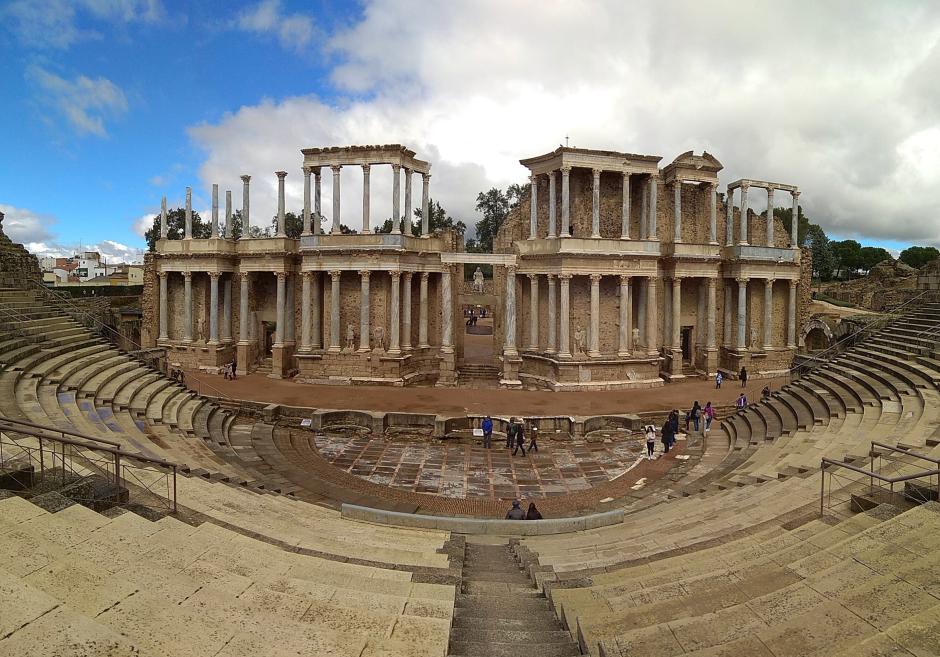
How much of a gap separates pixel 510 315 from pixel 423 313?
5.07m

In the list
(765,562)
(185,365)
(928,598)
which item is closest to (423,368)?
(185,365)

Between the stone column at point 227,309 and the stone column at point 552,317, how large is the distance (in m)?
19.4

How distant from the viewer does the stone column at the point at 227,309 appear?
111 ft

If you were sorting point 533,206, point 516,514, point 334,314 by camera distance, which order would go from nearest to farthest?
1. point 516,514
2. point 334,314
3. point 533,206

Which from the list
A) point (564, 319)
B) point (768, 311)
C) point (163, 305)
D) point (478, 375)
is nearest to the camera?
point (564, 319)

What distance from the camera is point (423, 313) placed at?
103ft

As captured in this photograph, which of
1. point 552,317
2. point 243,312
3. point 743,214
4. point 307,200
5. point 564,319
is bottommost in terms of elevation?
point 564,319

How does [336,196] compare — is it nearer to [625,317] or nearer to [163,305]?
[163,305]

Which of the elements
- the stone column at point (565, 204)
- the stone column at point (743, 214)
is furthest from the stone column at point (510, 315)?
the stone column at point (743, 214)

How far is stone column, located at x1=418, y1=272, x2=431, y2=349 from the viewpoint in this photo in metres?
31.0

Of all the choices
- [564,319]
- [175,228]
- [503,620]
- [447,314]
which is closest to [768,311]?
[564,319]

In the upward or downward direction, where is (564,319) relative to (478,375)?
upward

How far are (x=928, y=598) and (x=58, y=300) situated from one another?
28.3 m

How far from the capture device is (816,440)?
14969 mm
